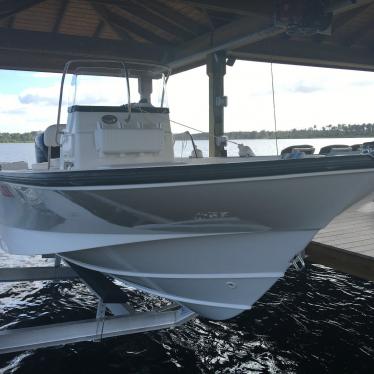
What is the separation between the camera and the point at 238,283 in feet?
11.6

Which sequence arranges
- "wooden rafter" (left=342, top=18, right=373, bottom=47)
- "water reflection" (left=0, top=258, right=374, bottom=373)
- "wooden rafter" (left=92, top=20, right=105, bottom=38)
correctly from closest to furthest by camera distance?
"water reflection" (left=0, top=258, right=374, bottom=373) < "wooden rafter" (left=92, top=20, right=105, bottom=38) < "wooden rafter" (left=342, top=18, right=373, bottom=47)

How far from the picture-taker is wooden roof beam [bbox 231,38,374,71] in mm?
9398

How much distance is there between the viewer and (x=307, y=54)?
9.79 meters

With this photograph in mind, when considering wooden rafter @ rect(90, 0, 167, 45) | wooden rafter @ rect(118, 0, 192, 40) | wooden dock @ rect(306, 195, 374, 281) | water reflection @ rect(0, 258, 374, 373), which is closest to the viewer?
water reflection @ rect(0, 258, 374, 373)

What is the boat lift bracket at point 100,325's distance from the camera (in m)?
3.70

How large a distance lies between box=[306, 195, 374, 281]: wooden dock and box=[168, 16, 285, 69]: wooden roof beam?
129 inches

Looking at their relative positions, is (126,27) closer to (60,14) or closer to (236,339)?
(60,14)

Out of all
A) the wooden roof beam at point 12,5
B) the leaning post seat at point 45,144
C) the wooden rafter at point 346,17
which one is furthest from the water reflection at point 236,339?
the wooden rafter at point 346,17

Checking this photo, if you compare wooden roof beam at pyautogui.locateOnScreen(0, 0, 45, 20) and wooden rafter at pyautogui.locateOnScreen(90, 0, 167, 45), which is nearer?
wooden roof beam at pyautogui.locateOnScreen(0, 0, 45, 20)

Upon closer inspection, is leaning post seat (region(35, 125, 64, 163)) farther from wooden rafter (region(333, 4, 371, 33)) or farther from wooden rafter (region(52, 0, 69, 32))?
wooden rafter (region(333, 4, 371, 33))

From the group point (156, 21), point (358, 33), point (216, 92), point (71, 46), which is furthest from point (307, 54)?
point (71, 46)

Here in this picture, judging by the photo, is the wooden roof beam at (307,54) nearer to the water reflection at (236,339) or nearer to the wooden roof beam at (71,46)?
the wooden roof beam at (71,46)

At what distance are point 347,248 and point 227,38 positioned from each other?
491 centimetres

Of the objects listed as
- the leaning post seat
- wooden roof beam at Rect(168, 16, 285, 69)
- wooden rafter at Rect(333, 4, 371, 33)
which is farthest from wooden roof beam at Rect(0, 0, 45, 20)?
wooden rafter at Rect(333, 4, 371, 33)
